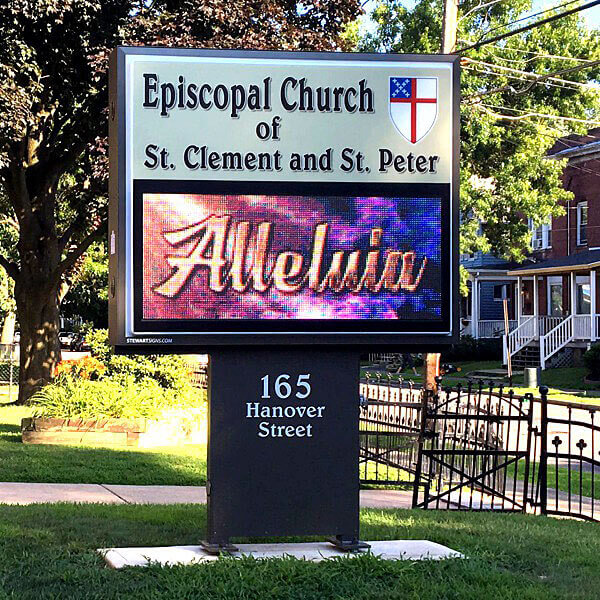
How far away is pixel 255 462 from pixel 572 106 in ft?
107

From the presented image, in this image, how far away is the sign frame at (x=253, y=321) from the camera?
704cm

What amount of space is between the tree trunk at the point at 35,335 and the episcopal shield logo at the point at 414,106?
1749 cm

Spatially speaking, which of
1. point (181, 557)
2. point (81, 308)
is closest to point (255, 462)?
point (181, 557)

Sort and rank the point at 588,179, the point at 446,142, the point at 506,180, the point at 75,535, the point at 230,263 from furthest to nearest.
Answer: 1. the point at 588,179
2. the point at 506,180
3. the point at 75,535
4. the point at 446,142
5. the point at 230,263

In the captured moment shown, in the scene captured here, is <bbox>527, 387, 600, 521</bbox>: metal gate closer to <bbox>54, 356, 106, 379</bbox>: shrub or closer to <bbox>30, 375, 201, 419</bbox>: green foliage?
<bbox>30, 375, 201, 419</bbox>: green foliage

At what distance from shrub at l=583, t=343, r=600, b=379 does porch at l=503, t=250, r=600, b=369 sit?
398 centimetres

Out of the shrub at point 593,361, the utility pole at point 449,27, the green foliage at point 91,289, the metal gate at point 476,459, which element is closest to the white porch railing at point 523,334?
the shrub at point 593,361

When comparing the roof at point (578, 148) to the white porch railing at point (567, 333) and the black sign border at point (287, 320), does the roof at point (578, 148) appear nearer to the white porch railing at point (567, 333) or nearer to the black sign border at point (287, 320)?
the white porch railing at point (567, 333)

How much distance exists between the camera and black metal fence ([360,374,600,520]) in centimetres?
1119

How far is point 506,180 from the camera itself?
3709 centimetres

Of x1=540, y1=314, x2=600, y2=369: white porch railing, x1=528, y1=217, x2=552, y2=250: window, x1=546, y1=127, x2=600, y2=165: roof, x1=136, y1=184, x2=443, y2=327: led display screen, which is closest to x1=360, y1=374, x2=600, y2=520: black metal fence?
x1=136, y1=184, x2=443, y2=327: led display screen

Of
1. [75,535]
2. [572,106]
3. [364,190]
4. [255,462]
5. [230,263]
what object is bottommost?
[75,535]

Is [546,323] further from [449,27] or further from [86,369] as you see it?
[86,369]

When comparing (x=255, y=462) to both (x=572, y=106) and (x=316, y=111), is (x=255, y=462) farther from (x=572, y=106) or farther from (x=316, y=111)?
(x=572, y=106)
